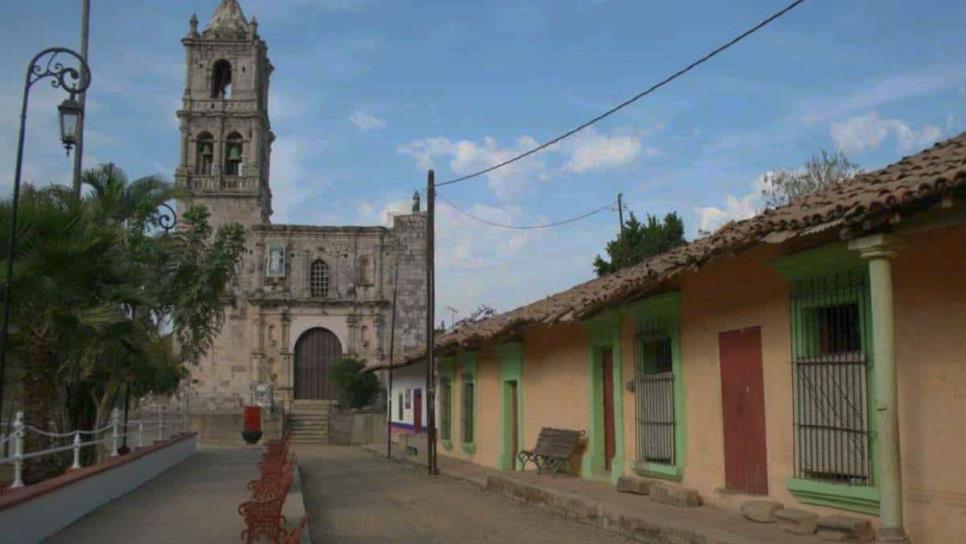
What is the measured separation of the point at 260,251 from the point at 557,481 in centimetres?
3398

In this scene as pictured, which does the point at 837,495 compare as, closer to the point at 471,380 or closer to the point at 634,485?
the point at 634,485

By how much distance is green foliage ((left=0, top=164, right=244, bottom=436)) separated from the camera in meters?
13.6

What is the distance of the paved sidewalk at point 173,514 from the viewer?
10.3 m

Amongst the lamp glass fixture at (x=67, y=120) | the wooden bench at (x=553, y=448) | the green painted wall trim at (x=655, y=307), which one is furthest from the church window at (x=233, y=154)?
the green painted wall trim at (x=655, y=307)

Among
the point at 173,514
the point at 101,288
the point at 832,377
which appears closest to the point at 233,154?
the point at 101,288

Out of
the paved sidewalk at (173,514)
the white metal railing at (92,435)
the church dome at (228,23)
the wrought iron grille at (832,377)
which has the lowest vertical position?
the paved sidewalk at (173,514)

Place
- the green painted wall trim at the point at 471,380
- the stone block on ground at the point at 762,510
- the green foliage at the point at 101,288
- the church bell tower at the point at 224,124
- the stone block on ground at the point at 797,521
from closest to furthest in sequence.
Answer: the stone block on ground at the point at 797,521 → the stone block on ground at the point at 762,510 → the green foliage at the point at 101,288 → the green painted wall trim at the point at 471,380 → the church bell tower at the point at 224,124

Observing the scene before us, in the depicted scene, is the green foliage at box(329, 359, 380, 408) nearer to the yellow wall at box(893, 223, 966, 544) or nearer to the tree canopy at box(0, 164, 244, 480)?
the tree canopy at box(0, 164, 244, 480)

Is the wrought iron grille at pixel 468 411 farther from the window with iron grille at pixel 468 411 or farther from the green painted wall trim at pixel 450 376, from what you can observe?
the green painted wall trim at pixel 450 376

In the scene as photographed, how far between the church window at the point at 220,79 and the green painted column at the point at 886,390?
42340mm

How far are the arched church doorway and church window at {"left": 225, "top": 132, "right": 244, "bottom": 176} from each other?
324 inches

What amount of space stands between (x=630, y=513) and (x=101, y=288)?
8.53 m

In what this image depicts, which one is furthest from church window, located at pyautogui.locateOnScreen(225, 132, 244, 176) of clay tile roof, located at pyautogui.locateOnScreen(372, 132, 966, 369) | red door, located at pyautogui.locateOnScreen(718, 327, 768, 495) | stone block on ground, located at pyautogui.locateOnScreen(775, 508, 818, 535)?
stone block on ground, located at pyautogui.locateOnScreen(775, 508, 818, 535)

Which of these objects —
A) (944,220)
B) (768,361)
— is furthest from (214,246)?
(944,220)
